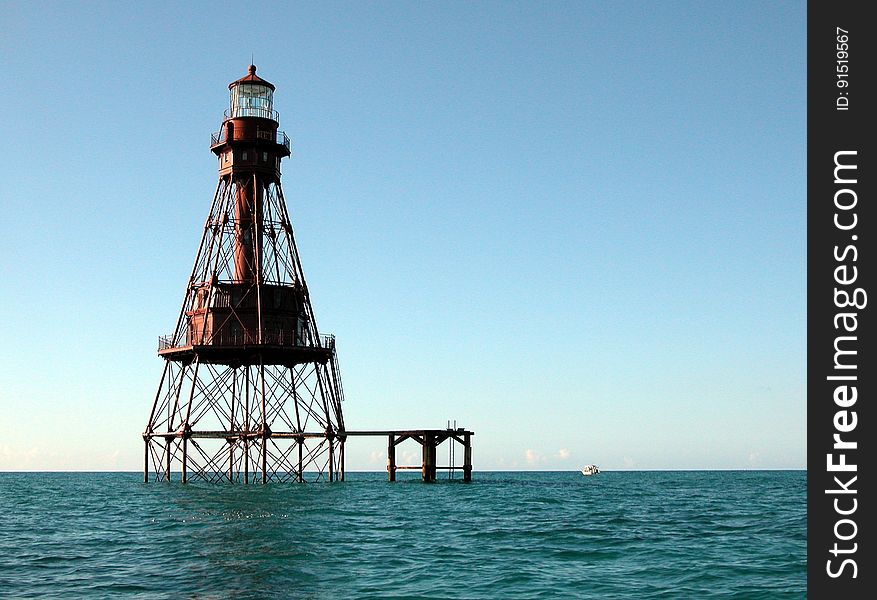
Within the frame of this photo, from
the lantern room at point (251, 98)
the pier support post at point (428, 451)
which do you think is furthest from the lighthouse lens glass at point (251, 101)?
the pier support post at point (428, 451)

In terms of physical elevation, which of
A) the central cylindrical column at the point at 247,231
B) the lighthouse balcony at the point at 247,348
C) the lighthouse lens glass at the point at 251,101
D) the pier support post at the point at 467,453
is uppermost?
the lighthouse lens glass at the point at 251,101

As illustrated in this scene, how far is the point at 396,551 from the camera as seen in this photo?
102 ft

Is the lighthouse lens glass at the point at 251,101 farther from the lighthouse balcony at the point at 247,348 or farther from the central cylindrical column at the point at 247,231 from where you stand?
the lighthouse balcony at the point at 247,348

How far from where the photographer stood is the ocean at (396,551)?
24.1m

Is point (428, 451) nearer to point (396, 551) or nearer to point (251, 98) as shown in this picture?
point (251, 98)

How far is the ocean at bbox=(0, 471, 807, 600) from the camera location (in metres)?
24.1
